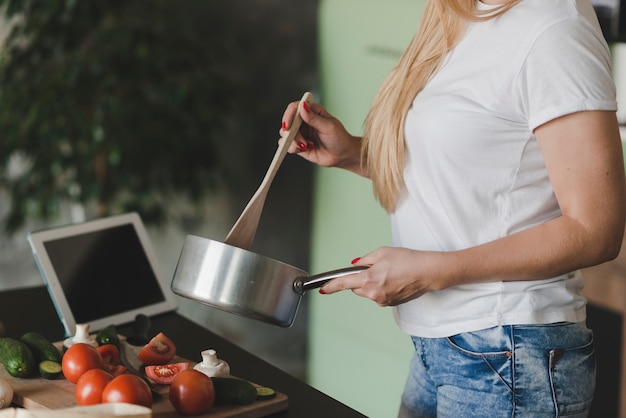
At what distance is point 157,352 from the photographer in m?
1.29

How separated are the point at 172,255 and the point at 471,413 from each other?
241 centimetres

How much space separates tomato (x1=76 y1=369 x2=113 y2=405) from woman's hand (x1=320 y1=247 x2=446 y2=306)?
0.33 metres

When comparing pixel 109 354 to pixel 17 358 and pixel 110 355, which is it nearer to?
pixel 110 355

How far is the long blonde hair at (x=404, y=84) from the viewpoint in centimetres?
119

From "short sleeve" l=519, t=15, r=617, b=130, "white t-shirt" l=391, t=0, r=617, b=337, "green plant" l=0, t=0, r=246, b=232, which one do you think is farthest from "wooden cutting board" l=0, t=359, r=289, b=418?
"green plant" l=0, t=0, r=246, b=232

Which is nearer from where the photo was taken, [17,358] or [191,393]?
[191,393]

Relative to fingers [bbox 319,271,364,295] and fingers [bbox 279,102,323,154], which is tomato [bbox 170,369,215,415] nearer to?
fingers [bbox 319,271,364,295]

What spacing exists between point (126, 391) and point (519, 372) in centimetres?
50

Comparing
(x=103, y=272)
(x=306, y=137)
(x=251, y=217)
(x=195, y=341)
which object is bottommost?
(x=195, y=341)

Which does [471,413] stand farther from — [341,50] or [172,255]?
[172,255]

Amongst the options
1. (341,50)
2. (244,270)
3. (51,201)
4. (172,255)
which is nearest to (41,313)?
(244,270)

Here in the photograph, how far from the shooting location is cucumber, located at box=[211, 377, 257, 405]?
113 centimetres

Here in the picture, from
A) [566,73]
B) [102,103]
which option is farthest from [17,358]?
[102,103]

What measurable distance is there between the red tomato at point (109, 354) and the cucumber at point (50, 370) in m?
0.06
